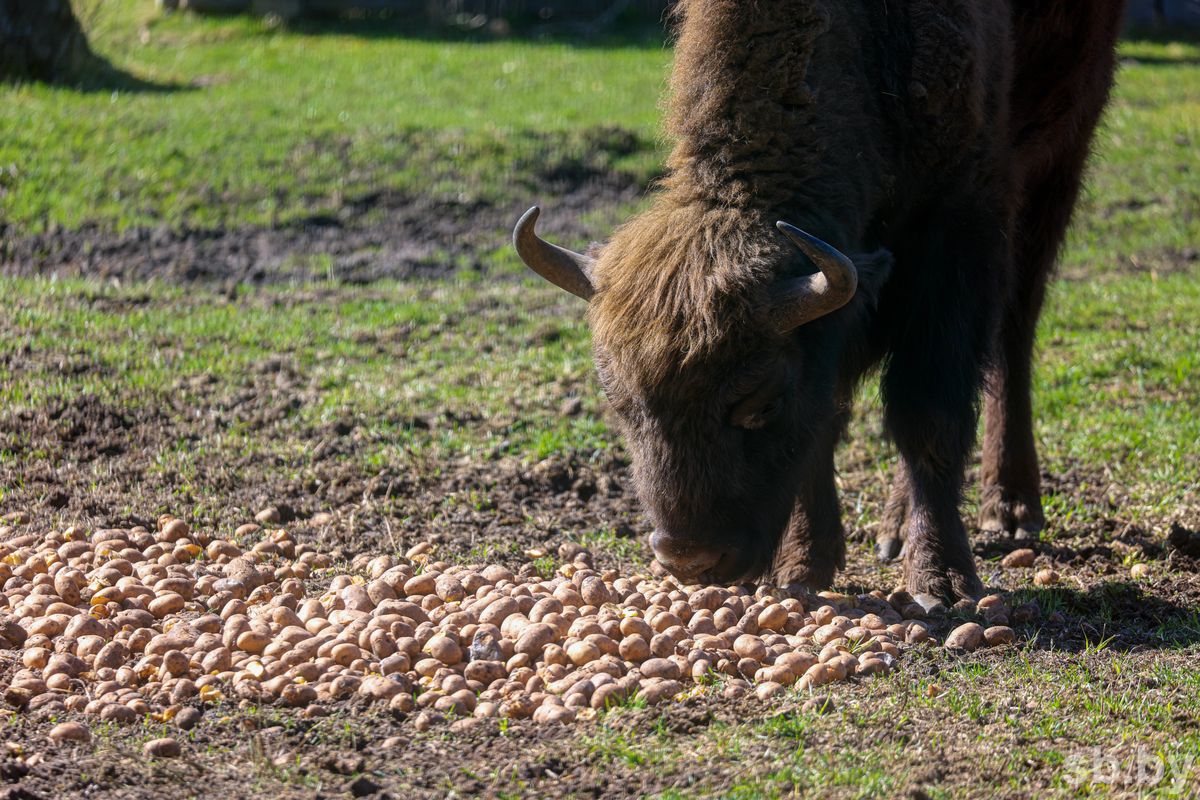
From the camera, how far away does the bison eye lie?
4098 mm

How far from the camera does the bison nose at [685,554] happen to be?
13.2ft

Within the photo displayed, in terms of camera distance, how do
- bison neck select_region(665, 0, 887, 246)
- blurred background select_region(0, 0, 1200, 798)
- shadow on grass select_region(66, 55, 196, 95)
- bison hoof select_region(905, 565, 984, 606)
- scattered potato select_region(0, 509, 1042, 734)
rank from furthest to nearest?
shadow on grass select_region(66, 55, 196, 95)
bison hoof select_region(905, 565, 984, 606)
bison neck select_region(665, 0, 887, 246)
scattered potato select_region(0, 509, 1042, 734)
blurred background select_region(0, 0, 1200, 798)

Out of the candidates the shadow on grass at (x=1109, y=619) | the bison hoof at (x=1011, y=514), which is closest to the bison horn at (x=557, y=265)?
the shadow on grass at (x=1109, y=619)

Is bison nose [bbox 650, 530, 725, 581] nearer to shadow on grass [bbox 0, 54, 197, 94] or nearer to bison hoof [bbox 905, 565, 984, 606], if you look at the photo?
bison hoof [bbox 905, 565, 984, 606]

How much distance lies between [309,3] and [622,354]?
14761mm

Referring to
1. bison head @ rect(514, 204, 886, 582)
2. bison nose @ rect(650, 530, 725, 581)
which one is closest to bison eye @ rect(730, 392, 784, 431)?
bison head @ rect(514, 204, 886, 582)

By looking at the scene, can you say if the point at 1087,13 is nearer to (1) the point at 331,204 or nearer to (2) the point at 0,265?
(1) the point at 331,204

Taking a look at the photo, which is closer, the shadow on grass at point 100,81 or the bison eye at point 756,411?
the bison eye at point 756,411

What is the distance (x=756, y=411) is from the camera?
412 cm

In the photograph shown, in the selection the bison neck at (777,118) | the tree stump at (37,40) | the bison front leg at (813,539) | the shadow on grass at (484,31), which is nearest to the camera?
the bison neck at (777,118)

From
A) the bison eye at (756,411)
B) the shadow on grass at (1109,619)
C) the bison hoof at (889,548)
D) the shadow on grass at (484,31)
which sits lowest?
the bison hoof at (889,548)

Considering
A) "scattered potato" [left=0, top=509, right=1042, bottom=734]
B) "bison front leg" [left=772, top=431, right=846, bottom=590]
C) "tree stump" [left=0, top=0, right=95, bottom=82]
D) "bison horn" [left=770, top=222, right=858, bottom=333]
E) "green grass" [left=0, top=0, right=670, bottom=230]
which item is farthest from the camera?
"tree stump" [left=0, top=0, right=95, bottom=82]

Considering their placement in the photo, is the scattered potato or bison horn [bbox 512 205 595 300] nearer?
the scattered potato

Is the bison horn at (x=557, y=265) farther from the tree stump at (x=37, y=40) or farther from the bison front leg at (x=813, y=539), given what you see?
the tree stump at (x=37, y=40)
